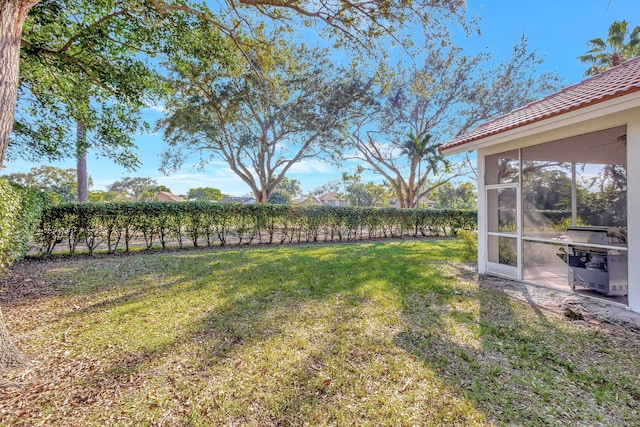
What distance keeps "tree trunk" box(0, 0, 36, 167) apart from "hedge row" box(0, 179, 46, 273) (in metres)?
2.41

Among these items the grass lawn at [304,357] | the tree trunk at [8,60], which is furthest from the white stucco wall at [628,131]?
the tree trunk at [8,60]

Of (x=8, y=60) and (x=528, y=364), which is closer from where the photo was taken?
(x=8, y=60)

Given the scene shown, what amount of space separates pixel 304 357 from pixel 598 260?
532 centimetres

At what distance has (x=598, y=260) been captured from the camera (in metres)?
4.58

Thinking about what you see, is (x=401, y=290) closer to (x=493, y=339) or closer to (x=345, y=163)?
(x=493, y=339)

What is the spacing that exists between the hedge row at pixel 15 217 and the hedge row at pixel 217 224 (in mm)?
1078

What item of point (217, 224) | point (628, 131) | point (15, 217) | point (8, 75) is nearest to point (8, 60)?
point (8, 75)

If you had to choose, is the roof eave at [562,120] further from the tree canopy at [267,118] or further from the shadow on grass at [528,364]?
the tree canopy at [267,118]

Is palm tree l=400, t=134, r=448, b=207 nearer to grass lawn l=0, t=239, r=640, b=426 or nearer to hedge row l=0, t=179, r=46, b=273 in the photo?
grass lawn l=0, t=239, r=640, b=426

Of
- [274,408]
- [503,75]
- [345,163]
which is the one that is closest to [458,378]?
[274,408]

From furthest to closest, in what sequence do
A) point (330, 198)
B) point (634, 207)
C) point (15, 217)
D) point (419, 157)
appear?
1. point (330, 198)
2. point (419, 157)
3. point (15, 217)
4. point (634, 207)

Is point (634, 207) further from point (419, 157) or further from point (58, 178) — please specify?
point (58, 178)

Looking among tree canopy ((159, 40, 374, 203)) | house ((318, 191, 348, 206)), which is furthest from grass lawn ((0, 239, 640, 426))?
house ((318, 191, 348, 206))

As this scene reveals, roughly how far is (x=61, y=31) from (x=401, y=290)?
837 cm
